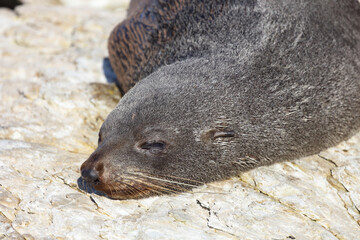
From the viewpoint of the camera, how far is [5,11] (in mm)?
9992

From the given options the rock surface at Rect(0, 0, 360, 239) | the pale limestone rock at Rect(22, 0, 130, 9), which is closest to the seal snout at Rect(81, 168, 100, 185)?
the rock surface at Rect(0, 0, 360, 239)

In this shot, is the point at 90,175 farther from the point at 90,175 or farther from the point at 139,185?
the point at 139,185

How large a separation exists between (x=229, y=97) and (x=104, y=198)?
5.70 ft

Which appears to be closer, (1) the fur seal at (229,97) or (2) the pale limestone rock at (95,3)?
(1) the fur seal at (229,97)

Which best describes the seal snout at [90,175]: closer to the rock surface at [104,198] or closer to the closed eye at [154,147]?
the rock surface at [104,198]

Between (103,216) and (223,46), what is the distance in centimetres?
244

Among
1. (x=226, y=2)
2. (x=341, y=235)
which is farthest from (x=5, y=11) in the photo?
(x=341, y=235)

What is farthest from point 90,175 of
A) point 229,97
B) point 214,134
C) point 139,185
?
point 229,97

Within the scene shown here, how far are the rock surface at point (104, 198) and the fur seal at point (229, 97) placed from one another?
209mm

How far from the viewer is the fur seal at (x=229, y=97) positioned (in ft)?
16.2

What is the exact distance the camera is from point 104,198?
16.0ft

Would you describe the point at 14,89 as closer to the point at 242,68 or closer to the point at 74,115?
the point at 74,115

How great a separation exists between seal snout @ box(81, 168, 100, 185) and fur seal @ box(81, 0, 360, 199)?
0.01 m

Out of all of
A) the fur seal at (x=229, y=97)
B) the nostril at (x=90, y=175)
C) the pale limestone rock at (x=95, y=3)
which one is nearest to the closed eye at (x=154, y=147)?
the fur seal at (x=229, y=97)
